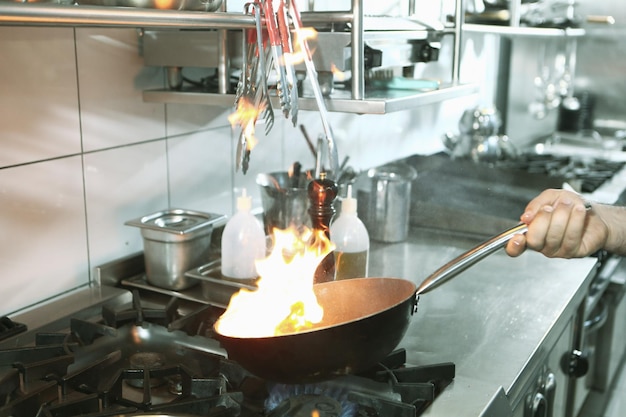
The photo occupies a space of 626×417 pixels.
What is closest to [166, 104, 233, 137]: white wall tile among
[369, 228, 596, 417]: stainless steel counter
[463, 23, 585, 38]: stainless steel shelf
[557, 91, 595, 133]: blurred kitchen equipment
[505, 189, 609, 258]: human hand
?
[369, 228, 596, 417]: stainless steel counter

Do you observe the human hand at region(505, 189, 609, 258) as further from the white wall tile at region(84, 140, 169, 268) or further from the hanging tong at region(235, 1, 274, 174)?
the white wall tile at region(84, 140, 169, 268)

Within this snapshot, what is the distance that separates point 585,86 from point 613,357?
179 cm

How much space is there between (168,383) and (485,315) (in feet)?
2.09

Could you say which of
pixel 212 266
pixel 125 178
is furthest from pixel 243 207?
pixel 125 178

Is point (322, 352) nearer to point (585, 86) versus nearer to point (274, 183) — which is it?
point (274, 183)

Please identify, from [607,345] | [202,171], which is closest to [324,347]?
[202,171]

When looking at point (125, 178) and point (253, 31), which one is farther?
point (125, 178)

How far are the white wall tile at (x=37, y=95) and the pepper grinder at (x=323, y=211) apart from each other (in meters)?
0.45

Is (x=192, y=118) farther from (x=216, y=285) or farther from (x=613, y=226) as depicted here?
(x=613, y=226)

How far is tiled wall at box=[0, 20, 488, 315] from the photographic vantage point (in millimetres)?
1265

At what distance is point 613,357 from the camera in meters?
2.15

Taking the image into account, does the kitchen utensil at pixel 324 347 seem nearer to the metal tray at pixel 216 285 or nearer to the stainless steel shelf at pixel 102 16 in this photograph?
the metal tray at pixel 216 285

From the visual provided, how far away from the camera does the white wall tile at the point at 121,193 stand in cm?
143

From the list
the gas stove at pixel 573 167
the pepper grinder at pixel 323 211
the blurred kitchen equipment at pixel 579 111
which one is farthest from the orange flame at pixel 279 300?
the blurred kitchen equipment at pixel 579 111
